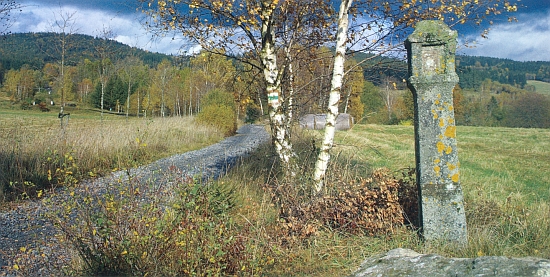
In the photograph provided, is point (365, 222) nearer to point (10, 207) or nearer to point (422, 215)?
point (422, 215)

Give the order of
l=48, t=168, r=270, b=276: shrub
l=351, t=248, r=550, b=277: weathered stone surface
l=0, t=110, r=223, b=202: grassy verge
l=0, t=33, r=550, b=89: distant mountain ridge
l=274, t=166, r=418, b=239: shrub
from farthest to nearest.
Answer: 1. l=0, t=110, r=223, b=202: grassy verge
2. l=0, t=33, r=550, b=89: distant mountain ridge
3. l=274, t=166, r=418, b=239: shrub
4. l=48, t=168, r=270, b=276: shrub
5. l=351, t=248, r=550, b=277: weathered stone surface

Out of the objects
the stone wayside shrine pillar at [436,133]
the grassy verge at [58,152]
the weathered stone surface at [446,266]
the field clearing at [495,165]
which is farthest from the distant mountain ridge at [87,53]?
the weathered stone surface at [446,266]

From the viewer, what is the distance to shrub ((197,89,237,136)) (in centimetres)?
2950

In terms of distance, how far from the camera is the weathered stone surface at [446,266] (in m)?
3.12

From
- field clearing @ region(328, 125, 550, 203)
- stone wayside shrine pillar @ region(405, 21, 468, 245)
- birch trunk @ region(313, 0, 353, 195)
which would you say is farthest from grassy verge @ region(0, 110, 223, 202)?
Result: field clearing @ region(328, 125, 550, 203)

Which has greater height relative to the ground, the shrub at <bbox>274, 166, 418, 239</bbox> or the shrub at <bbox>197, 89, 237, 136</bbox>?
the shrub at <bbox>197, 89, 237, 136</bbox>

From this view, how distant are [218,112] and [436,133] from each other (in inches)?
1035

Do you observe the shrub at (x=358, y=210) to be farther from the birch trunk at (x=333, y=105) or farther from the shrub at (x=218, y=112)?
the shrub at (x=218, y=112)

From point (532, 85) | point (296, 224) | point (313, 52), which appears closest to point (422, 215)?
point (296, 224)

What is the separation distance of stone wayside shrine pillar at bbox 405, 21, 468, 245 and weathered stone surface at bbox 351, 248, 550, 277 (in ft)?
2.42

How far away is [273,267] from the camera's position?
451 cm

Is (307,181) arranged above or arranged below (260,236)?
above

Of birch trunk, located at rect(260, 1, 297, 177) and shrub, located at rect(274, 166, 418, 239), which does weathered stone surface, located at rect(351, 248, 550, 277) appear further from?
birch trunk, located at rect(260, 1, 297, 177)

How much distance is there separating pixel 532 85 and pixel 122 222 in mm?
112459
